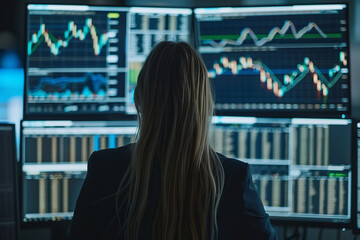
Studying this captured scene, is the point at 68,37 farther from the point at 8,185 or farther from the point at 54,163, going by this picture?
the point at 8,185

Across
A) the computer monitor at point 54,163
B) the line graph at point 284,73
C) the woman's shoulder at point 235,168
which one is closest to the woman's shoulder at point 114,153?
the woman's shoulder at point 235,168

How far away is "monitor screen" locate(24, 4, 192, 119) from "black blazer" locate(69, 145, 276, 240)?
2.03 ft

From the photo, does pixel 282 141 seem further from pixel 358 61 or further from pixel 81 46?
pixel 81 46

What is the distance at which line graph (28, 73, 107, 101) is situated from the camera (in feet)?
5.79

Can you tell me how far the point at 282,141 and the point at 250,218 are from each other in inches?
26.1

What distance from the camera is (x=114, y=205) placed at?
1.17m

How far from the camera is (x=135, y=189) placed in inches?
44.3

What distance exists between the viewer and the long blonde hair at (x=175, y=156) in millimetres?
1120

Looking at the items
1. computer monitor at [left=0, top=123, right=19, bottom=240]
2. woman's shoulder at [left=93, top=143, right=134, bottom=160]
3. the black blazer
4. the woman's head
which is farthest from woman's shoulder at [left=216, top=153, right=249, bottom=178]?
computer monitor at [left=0, top=123, right=19, bottom=240]

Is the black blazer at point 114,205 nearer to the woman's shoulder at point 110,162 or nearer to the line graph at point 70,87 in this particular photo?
the woman's shoulder at point 110,162

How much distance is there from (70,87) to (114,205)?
73 centimetres

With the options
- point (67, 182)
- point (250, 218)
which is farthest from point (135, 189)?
point (67, 182)

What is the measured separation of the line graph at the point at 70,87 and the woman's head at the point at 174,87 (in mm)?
651

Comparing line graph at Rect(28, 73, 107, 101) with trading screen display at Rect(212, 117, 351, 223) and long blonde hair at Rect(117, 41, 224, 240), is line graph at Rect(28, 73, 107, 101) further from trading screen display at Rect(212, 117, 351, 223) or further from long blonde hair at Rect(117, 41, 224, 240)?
long blonde hair at Rect(117, 41, 224, 240)
